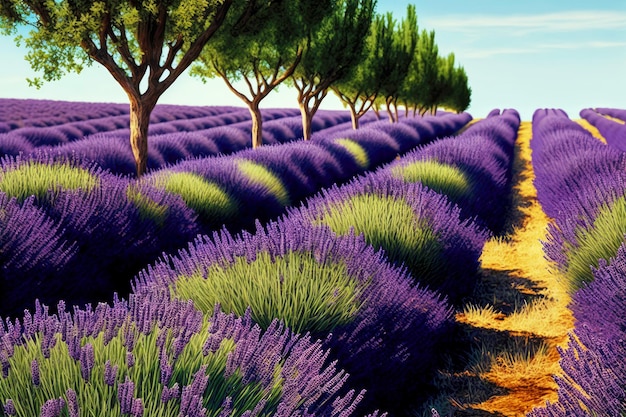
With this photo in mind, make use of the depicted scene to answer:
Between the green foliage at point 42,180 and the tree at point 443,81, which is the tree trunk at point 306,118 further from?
the tree at point 443,81

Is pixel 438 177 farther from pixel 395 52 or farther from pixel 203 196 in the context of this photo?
pixel 395 52

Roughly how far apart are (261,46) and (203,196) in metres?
10.3

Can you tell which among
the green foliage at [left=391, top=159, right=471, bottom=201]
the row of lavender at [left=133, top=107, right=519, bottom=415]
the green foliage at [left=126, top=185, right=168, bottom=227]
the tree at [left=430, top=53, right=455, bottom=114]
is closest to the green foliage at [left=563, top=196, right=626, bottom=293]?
the row of lavender at [left=133, top=107, right=519, bottom=415]

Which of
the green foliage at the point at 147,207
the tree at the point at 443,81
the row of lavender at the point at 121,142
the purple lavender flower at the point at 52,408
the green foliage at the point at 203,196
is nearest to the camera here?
the purple lavender flower at the point at 52,408

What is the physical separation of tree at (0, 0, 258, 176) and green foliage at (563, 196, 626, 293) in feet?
24.3

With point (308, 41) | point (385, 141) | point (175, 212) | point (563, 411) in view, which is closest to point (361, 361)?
point (563, 411)

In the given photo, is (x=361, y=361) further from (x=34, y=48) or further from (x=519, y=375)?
(x=34, y=48)

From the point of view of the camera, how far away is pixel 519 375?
3785mm

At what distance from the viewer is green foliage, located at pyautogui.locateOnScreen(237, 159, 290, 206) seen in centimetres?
761

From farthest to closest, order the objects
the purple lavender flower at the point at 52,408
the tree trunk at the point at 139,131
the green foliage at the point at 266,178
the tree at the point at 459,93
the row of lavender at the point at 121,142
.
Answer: the tree at the point at 459,93
the row of lavender at the point at 121,142
the tree trunk at the point at 139,131
the green foliage at the point at 266,178
the purple lavender flower at the point at 52,408

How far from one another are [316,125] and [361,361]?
95.6 ft

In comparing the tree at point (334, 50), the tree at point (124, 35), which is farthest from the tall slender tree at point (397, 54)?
the tree at point (124, 35)

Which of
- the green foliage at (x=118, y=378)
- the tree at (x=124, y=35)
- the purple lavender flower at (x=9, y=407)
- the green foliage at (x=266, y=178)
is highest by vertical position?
the tree at (x=124, y=35)

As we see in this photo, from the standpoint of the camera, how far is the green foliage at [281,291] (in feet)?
9.18
